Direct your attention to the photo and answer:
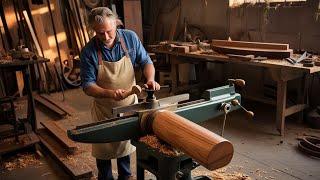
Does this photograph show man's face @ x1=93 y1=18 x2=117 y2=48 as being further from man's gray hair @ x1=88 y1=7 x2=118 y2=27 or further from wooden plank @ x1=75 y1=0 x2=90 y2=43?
wooden plank @ x1=75 y1=0 x2=90 y2=43

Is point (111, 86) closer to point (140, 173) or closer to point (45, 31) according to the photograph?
point (140, 173)

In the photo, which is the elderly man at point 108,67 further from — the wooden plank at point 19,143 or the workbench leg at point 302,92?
the workbench leg at point 302,92

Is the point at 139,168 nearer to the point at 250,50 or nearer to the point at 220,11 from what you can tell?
the point at 250,50

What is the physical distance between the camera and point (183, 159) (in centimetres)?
130

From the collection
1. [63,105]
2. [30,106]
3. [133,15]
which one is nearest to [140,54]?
[30,106]

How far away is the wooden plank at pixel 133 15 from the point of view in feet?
20.2

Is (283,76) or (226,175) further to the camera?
(283,76)

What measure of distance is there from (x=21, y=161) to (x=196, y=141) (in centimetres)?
255

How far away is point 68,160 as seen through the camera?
2.96m

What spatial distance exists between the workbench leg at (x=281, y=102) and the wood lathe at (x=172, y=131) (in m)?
1.90

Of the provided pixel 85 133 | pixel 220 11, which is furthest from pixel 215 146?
pixel 220 11

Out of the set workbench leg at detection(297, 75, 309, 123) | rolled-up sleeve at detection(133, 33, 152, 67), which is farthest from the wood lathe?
workbench leg at detection(297, 75, 309, 123)

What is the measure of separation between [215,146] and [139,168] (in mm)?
551

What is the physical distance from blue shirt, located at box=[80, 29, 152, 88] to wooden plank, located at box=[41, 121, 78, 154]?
4.31 feet
